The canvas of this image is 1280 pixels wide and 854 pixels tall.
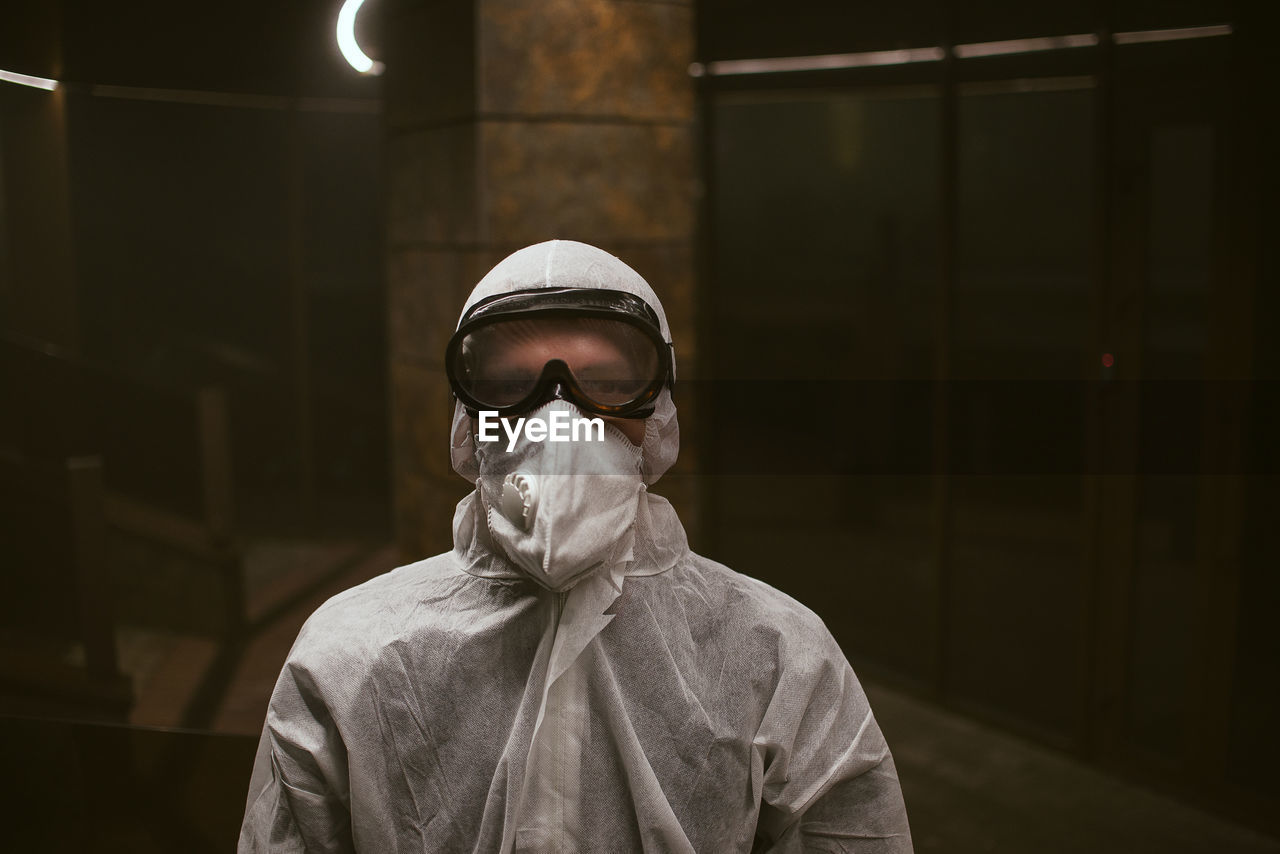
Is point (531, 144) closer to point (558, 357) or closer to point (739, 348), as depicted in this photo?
point (558, 357)

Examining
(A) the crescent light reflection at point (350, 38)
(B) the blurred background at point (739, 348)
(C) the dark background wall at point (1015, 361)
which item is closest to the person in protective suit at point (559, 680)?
(A) the crescent light reflection at point (350, 38)

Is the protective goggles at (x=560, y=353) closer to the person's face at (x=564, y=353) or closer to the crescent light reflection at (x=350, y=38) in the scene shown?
the person's face at (x=564, y=353)

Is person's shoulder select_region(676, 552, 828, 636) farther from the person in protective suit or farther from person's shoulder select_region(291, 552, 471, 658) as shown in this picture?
person's shoulder select_region(291, 552, 471, 658)

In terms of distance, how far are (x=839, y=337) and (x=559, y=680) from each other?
2.92 metres

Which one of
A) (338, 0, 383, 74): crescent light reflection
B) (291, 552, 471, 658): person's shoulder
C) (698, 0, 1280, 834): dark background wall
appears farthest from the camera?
(698, 0, 1280, 834): dark background wall

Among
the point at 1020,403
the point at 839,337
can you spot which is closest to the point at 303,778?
the point at 1020,403

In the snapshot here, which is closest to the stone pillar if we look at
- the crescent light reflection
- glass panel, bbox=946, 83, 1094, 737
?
the crescent light reflection

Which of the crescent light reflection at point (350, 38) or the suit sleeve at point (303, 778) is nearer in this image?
the suit sleeve at point (303, 778)

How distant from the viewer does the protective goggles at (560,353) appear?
3.51 ft

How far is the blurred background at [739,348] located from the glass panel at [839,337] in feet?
0.05

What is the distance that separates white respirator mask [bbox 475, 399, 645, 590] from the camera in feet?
3.29

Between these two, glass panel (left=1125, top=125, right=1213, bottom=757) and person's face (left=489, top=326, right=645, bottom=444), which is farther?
glass panel (left=1125, top=125, right=1213, bottom=757)
